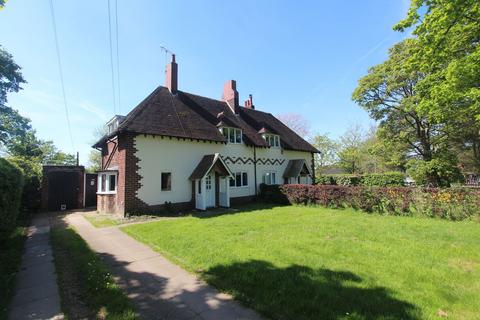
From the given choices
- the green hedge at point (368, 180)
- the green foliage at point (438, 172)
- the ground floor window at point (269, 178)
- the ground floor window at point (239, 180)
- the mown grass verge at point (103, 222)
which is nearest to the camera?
the mown grass verge at point (103, 222)

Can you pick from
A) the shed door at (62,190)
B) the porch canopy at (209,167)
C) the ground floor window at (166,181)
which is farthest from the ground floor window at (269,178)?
the shed door at (62,190)

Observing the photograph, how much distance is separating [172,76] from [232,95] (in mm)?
6083

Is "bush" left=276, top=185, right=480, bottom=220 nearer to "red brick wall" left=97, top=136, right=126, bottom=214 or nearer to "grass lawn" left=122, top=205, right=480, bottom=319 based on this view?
"grass lawn" left=122, top=205, right=480, bottom=319

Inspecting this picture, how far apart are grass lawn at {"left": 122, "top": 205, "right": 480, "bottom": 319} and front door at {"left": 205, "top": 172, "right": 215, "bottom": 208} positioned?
5.98 metres

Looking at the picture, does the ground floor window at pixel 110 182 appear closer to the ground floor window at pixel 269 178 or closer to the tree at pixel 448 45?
the ground floor window at pixel 269 178

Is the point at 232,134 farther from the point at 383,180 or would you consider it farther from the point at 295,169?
the point at 383,180

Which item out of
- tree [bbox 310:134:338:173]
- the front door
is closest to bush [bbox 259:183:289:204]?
the front door

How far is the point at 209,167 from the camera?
51.5ft

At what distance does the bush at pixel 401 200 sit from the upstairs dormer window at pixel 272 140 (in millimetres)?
6462

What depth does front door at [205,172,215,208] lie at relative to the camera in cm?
1642

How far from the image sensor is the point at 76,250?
766 centimetres

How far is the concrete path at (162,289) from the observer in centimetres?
405

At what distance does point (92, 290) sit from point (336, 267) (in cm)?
512

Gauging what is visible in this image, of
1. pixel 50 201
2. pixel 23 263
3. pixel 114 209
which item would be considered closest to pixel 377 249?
pixel 23 263
